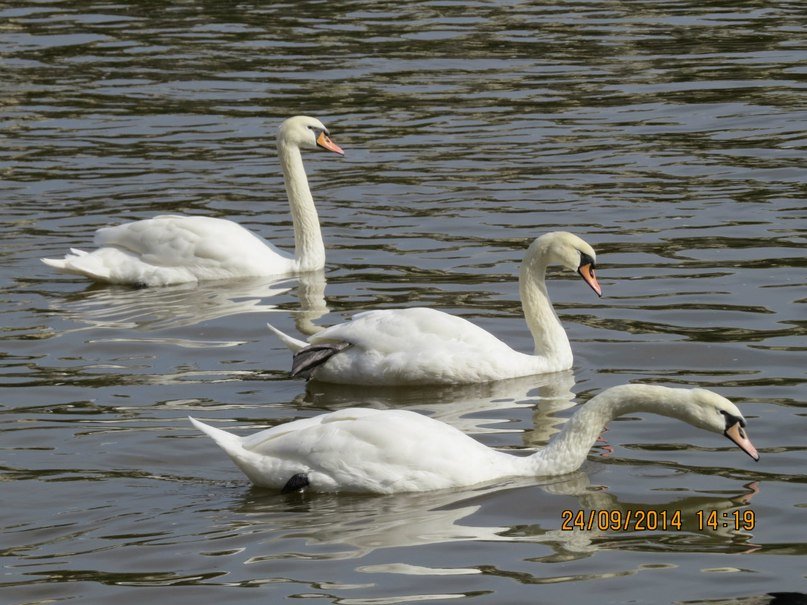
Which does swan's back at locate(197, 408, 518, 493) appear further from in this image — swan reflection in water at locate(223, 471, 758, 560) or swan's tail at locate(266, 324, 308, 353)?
swan's tail at locate(266, 324, 308, 353)

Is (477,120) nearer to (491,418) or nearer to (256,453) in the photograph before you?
(491,418)

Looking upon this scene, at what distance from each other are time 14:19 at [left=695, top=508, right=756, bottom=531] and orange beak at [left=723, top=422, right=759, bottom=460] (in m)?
0.34

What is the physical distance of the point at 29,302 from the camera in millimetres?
12750

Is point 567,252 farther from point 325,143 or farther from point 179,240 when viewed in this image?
point 325,143

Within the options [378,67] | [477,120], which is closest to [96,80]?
[378,67]

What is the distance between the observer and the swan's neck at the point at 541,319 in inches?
427

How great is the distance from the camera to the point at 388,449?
8328 mm

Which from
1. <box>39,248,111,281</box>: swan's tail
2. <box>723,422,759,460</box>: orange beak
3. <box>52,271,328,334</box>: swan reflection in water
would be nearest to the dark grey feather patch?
<box>52,271,328,334</box>: swan reflection in water

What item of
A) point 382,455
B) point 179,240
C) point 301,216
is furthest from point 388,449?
point 301,216

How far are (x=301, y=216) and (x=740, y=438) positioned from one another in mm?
6482

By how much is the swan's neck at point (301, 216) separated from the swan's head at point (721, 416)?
595 centimetres

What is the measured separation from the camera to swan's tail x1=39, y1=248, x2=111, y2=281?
13.2 meters

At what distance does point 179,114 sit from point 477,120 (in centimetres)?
329

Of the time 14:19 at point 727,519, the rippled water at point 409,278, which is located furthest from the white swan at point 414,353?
the time 14:19 at point 727,519
